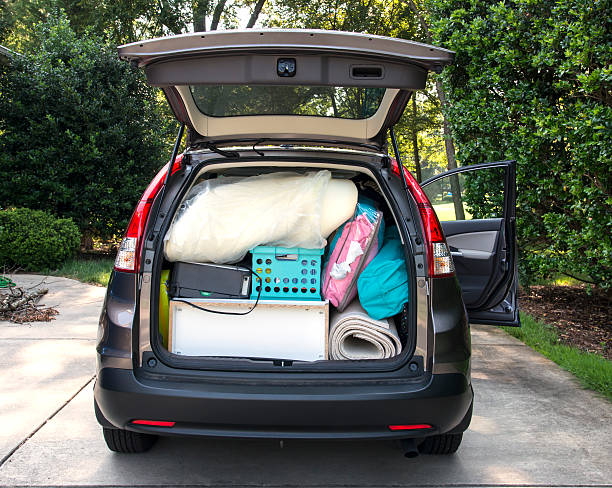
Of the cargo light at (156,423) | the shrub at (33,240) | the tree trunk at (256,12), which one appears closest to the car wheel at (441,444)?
the cargo light at (156,423)

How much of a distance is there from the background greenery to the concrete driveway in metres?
2.14

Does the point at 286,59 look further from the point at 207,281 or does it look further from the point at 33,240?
the point at 33,240

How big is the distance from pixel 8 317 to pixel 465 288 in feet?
14.2

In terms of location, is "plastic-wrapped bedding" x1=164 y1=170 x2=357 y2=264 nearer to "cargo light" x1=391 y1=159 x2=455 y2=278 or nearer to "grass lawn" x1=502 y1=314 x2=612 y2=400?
"cargo light" x1=391 y1=159 x2=455 y2=278

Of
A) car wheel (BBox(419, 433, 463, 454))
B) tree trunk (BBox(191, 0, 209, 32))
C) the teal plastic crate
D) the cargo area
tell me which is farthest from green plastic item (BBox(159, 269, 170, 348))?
tree trunk (BBox(191, 0, 209, 32))

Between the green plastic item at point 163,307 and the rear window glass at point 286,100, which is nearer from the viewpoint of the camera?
the green plastic item at point 163,307

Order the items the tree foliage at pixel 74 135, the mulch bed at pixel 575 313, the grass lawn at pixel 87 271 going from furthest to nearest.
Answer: the tree foliage at pixel 74 135
the grass lawn at pixel 87 271
the mulch bed at pixel 575 313

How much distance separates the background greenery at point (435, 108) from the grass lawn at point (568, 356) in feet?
2.08

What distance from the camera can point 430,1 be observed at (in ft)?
24.7

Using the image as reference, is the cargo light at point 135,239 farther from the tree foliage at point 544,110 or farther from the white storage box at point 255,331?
the tree foliage at point 544,110

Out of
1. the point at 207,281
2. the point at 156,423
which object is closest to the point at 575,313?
the point at 207,281

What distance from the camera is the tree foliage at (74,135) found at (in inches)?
Result: 392

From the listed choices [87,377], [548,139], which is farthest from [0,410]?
[548,139]

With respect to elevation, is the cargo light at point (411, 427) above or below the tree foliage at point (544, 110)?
below
